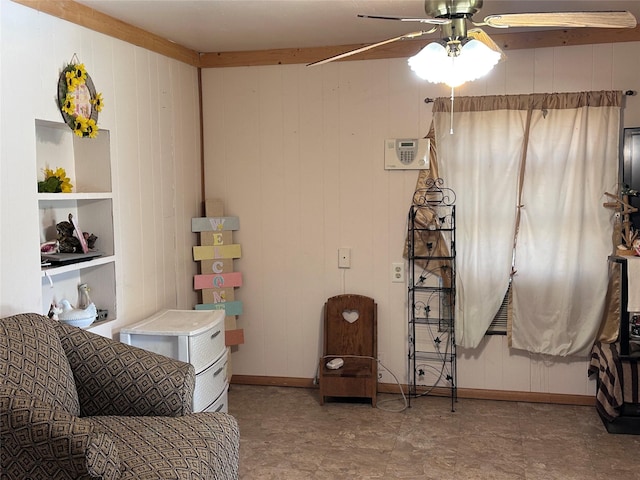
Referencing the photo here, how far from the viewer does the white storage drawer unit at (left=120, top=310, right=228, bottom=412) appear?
3.37m

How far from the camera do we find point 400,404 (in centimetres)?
422

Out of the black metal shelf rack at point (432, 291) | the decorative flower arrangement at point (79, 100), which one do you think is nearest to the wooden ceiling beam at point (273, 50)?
the decorative flower arrangement at point (79, 100)

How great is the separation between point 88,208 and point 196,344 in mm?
916

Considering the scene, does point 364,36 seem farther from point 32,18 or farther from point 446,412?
point 446,412

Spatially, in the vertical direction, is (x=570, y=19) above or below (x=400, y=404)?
above

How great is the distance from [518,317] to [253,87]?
7.65 ft

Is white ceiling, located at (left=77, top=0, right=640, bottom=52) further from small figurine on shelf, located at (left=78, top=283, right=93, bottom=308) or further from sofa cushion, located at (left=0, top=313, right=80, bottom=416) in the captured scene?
sofa cushion, located at (left=0, top=313, right=80, bottom=416)

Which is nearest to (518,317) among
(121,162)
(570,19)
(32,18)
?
(570,19)

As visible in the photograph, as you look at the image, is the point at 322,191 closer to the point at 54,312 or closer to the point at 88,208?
the point at 88,208

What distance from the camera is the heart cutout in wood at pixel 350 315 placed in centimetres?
444

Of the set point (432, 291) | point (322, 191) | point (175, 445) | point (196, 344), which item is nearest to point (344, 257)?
point (322, 191)

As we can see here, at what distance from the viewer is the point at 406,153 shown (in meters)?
4.28

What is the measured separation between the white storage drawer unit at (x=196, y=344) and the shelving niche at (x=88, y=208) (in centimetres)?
20

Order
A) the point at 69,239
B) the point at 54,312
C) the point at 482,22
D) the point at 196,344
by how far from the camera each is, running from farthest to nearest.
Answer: the point at 196,344 < the point at 69,239 < the point at 54,312 < the point at 482,22
